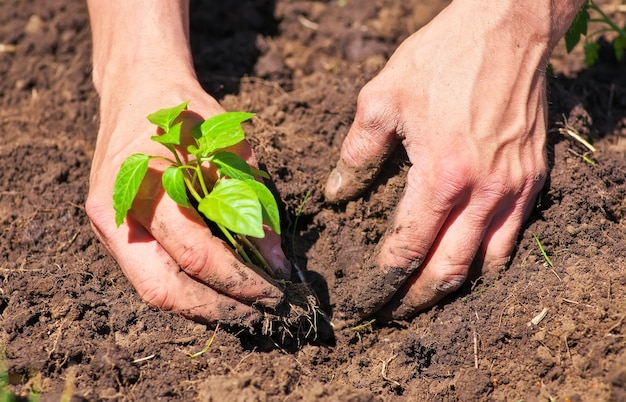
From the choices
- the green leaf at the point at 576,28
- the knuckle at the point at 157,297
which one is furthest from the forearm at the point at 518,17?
the knuckle at the point at 157,297

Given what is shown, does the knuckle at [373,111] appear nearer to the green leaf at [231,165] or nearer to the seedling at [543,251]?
the green leaf at [231,165]

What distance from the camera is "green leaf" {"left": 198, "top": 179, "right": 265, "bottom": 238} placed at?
71.9 inches

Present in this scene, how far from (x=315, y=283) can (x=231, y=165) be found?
2.45 ft

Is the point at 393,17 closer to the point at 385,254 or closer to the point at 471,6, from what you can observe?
the point at 471,6

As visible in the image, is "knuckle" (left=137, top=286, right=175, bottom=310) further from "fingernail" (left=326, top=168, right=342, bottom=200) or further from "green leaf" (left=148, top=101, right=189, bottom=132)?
"fingernail" (left=326, top=168, right=342, bottom=200)

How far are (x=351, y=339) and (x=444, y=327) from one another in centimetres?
37

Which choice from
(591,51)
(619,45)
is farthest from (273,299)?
(619,45)

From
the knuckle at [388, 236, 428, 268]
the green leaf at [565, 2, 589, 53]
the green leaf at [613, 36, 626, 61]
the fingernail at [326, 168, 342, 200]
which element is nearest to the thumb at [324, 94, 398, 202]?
the fingernail at [326, 168, 342, 200]

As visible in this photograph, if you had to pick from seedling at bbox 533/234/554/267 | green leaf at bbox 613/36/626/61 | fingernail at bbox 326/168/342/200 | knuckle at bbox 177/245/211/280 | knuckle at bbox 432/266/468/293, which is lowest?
knuckle at bbox 432/266/468/293

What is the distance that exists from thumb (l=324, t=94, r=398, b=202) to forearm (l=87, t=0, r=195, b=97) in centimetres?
73

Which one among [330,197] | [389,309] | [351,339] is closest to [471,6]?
[330,197]

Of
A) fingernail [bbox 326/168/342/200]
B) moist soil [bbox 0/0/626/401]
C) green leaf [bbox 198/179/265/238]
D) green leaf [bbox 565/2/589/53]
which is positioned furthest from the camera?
green leaf [bbox 565/2/589/53]

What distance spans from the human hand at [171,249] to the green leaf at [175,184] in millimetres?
153

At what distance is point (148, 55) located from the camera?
8.48 feet
